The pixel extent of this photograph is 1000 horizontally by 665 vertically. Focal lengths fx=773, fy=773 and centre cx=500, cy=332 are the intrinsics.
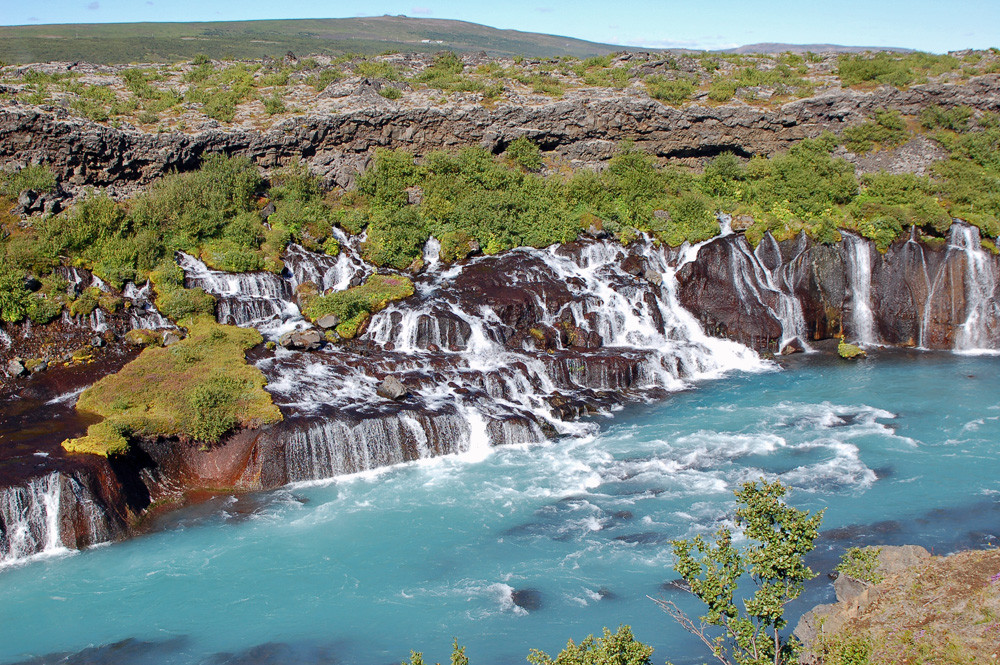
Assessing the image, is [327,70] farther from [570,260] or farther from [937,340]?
[937,340]

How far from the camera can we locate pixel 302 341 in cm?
2538

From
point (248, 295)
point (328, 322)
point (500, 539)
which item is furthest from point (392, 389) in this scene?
point (248, 295)

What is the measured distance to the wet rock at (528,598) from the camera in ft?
49.9

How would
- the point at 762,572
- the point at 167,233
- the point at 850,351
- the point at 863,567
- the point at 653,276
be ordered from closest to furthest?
the point at 762,572, the point at 863,567, the point at 850,351, the point at 167,233, the point at 653,276

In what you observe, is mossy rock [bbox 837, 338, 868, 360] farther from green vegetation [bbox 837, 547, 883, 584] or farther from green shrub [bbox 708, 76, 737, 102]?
green shrub [bbox 708, 76, 737, 102]

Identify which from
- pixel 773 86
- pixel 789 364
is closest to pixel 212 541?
pixel 789 364

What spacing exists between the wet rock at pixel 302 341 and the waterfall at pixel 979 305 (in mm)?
23442

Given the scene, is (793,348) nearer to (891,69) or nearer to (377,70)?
(891,69)

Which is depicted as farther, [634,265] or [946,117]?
[946,117]

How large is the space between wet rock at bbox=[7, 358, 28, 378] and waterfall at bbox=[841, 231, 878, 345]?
28805mm

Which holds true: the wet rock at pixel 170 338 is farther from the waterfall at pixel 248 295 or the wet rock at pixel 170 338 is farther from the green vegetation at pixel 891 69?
the green vegetation at pixel 891 69

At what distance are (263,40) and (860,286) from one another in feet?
258

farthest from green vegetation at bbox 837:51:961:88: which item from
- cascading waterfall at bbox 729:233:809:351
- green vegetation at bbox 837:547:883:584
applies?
green vegetation at bbox 837:547:883:584

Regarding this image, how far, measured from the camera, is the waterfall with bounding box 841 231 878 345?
29781 millimetres
